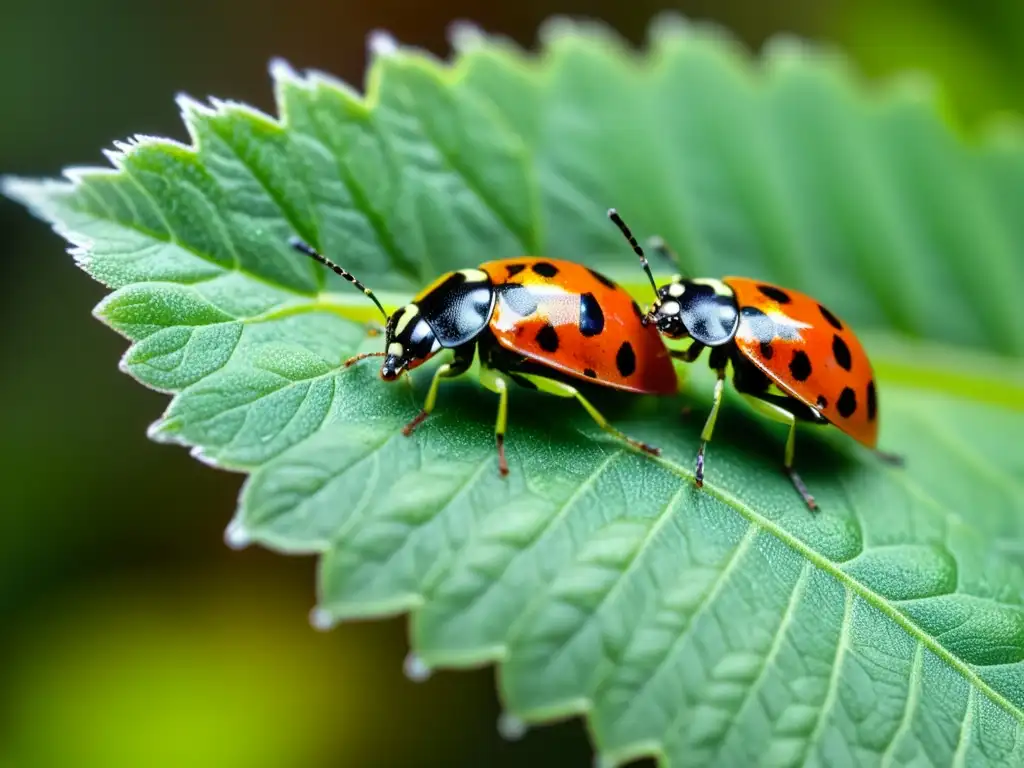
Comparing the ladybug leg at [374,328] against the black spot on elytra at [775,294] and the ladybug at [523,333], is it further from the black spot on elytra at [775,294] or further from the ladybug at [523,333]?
the black spot on elytra at [775,294]

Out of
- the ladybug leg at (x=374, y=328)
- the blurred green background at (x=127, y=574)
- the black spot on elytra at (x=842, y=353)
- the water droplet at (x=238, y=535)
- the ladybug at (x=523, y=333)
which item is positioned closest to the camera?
the water droplet at (x=238, y=535)

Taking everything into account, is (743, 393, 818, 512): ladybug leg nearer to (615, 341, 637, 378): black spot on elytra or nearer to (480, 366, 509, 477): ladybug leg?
(615, 341, 637, 378): black spot on elytra

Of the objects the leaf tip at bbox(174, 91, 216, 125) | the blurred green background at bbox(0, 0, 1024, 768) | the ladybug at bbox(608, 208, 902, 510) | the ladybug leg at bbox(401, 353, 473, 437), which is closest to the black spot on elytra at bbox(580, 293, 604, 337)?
the ladybug at bbox(608, 208, 902, 510)

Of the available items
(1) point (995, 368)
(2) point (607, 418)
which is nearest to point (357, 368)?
(2) point (607, 418)

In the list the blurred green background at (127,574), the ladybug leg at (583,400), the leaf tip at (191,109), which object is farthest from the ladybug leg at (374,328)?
the blurred green background at (127,574)

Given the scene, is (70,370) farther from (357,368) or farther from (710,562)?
(710,562)

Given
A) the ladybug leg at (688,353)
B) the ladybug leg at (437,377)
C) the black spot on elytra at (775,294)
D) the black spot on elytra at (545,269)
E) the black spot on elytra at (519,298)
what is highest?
the black spot on elytra at (775,294)
